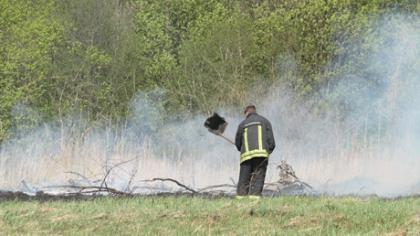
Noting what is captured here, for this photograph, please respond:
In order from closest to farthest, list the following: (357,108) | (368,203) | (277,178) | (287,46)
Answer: (368,203) → (277,178) → (357,108) → (287,46)

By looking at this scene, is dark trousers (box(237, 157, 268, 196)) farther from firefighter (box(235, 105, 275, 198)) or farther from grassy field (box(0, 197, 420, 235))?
grassy field (box(0, 197, 420, 235))

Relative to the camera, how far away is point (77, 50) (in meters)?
27.5

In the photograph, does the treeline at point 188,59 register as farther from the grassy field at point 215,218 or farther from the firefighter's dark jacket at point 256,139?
the grassy field at point 215,218

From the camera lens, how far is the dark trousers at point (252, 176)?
14.8m

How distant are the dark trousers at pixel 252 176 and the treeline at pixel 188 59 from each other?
9.51 m

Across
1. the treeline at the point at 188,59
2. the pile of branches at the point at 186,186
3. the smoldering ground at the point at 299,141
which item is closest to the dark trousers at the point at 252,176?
the pile of branches at the point at 186,186

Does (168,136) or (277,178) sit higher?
(168,136)

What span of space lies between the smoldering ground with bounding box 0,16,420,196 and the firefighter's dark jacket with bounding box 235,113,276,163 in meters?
2.30

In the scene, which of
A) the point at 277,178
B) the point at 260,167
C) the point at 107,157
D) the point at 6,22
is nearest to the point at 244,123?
the point at 260,167

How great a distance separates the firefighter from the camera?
14820 mm

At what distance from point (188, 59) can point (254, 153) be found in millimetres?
11423

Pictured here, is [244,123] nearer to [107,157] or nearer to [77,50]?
[107,157]

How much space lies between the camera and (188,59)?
25953mm

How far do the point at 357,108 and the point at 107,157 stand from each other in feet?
25.7
